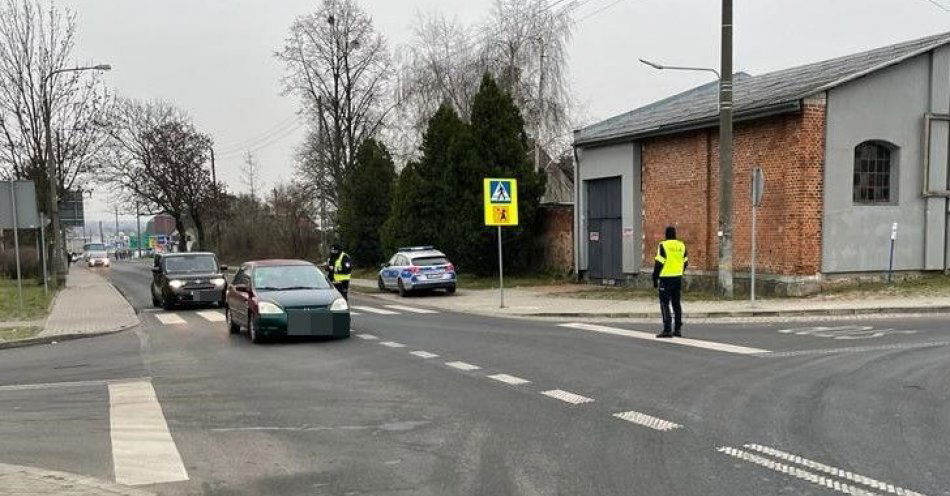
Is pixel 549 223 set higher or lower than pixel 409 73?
lower

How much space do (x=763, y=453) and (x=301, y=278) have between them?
32.7 ft

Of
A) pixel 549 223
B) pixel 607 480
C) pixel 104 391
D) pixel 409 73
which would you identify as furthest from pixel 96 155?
pixel 607 480

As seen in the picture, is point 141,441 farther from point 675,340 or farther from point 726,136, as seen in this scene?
point 726,136

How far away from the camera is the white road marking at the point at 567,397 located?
301 inches

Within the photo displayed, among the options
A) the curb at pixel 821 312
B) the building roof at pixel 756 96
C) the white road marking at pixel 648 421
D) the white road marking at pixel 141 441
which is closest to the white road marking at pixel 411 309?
the curb at pixel 821 312

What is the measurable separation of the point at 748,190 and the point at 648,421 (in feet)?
47.2

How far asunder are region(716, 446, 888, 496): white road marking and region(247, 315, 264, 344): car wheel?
8900 mm

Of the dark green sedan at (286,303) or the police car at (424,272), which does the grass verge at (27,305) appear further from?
the police car at (424,272)

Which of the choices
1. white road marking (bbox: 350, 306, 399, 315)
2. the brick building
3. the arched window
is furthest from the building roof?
white road marking (bbox: 350, 306, 399, 315)

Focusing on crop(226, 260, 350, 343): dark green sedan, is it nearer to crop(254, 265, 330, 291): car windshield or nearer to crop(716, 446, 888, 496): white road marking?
crop(254, 265, 330, 291): car windshield

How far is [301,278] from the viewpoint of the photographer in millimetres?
14016

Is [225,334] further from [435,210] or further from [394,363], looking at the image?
[435,210]

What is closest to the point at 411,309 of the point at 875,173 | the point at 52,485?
the point at 875,173

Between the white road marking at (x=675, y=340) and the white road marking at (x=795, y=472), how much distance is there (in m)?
5.08
